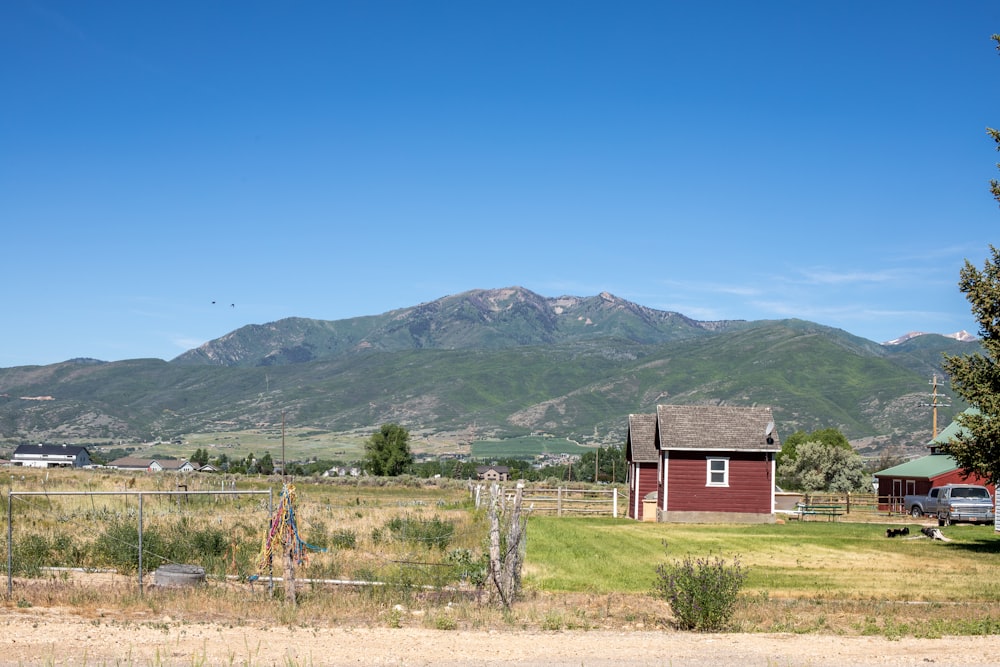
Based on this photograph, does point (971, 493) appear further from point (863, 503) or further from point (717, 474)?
point (863, 503)

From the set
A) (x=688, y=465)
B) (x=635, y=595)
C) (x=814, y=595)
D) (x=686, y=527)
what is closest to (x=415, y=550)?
(x=635, y=595)

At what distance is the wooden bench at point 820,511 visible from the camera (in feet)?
156

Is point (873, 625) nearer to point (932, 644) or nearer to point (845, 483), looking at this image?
point (932, 644)

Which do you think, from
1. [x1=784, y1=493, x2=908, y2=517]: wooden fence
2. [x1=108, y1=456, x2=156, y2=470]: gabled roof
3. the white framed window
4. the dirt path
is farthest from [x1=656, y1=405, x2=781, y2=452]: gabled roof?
[x1=108, y1=456, x2=156, y2=470]: gabled roof

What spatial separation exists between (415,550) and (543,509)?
2091cm

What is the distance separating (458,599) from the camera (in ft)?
64.3

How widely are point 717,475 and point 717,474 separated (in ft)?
0.15

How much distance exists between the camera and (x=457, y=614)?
58.9ft

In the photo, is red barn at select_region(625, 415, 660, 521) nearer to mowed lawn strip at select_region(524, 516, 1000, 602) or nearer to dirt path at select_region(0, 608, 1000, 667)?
mowed lawn strip at select_region(524, 516, 1000, 602)

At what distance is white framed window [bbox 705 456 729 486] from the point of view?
44.2m

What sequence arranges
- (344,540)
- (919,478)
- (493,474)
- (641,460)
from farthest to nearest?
(493,474), (919,478), (641,460), (344,540)

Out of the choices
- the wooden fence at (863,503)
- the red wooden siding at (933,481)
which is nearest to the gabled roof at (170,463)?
the wooden fence at (863,503)

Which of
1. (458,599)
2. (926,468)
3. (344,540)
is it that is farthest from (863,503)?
(458,599)

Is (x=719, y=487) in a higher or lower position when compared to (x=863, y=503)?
higher
